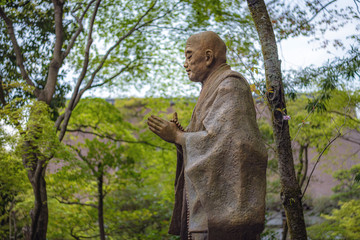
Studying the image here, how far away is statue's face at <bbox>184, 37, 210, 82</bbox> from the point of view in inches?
147

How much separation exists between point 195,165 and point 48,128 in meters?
4.59

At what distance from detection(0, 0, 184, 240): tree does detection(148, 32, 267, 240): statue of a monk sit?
415 cm

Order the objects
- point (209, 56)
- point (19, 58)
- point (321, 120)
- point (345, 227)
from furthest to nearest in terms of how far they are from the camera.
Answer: point (321, 120) < point (345, 227) < point (19, 58) < point (209, 56)

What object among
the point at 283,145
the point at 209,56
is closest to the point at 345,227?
the point at 283,145

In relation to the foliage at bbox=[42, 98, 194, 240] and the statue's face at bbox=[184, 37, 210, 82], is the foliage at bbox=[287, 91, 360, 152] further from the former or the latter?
the statue's face at bbox=[184, 37, 210, 82]

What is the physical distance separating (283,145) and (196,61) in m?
2.34

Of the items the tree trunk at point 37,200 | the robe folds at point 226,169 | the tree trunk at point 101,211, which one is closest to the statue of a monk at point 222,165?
the robe folds at point 226,169

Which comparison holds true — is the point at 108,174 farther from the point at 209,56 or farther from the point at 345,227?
the point at 209,56

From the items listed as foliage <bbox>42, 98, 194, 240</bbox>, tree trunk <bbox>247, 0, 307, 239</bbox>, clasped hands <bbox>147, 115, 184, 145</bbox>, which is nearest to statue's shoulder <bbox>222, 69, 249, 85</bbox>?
clasped hands <bbox>147, 115, 184, 145</bbox>

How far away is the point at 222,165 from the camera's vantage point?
314cm

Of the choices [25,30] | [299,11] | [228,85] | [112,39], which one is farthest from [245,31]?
[228,85]

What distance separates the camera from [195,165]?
3.22 metres

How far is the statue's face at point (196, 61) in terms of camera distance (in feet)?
12.2

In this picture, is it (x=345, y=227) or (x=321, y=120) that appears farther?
(x=321, y=120)
